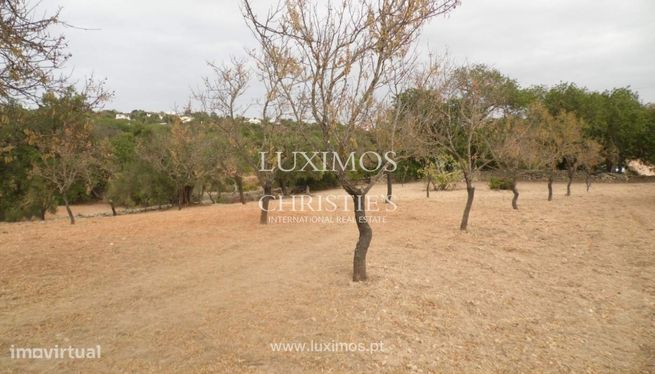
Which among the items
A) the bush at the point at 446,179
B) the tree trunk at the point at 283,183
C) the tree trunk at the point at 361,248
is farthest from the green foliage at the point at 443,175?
the tree trunk at the point at 361,248

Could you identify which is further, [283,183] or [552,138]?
[283,183]

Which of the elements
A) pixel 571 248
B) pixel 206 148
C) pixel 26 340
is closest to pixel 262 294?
pixel 26 340

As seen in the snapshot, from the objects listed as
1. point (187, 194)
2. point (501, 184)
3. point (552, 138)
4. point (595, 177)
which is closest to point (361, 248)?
point (552, 138)

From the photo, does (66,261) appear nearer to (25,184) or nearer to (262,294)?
(262,294)

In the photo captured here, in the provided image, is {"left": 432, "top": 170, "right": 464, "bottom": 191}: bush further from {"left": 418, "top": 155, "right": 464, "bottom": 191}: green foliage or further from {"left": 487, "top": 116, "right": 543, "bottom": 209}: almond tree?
{"left": 487, "top": 116, "right": 543, "bottom": 209}: almond tree

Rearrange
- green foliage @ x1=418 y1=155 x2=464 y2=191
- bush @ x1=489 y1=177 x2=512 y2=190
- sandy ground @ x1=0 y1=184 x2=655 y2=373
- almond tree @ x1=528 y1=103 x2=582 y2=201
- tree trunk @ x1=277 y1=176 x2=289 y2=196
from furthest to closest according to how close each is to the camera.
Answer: tree trunk @ x1=277 y1=176 x2=289 y2=196, bush @ x1=489 y1=177 x2=512 y2=190, green foliage @ x1=418 y1=155 x2=464 y2=191, almond tree @ x1=528 y1=103 x2=582 y2=201, sandy ground @ x1=0 y1=184 x2=655 y2=373

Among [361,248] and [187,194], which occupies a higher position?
[187,194]

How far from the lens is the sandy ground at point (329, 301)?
4.28 metres

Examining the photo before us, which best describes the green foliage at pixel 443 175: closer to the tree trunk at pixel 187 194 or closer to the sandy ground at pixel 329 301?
the tree trunk at pixel 187 194

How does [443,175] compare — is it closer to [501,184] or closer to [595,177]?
[501,184]

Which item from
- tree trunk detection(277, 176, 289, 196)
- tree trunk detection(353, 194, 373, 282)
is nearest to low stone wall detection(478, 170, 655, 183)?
tree trunk detection(277, 176, 289, 196)

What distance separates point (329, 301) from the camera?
572 cm

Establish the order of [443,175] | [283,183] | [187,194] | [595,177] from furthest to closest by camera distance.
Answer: [595,177]
[283,183]
[443,175]
[187,194]

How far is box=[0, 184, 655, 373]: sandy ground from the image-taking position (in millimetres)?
4281
